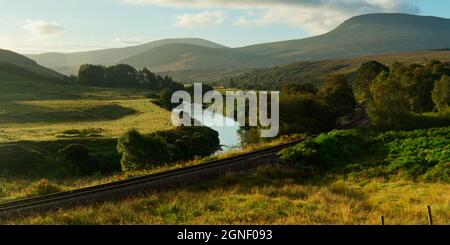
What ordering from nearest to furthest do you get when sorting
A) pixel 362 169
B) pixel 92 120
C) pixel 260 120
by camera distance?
pixel 362 169 → pixel 260 120 → pixel 92 120

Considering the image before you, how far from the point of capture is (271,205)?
21.3 m

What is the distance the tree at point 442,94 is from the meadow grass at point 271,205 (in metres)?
38.2

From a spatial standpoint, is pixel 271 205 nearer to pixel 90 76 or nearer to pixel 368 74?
pixel 368 74

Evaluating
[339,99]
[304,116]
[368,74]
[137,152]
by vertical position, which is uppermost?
[368,74]

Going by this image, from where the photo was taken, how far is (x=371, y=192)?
86.5 ft

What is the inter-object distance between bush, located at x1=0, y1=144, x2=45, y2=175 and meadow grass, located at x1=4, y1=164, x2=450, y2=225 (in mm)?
33993

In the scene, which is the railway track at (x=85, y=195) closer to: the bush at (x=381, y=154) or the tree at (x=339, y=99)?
the bush at (x=381, y=154)

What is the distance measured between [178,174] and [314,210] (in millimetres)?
11771

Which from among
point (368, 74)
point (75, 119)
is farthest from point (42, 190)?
point (368, 74)

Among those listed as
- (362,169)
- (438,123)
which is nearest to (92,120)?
(438,123)

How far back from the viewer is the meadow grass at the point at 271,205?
18.2 m

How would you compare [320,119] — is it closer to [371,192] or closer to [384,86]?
[384,86]

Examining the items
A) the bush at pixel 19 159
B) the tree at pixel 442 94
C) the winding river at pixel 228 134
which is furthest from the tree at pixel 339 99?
Answer: the bush at pixel 19 159

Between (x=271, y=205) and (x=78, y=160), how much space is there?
40.1 meters
